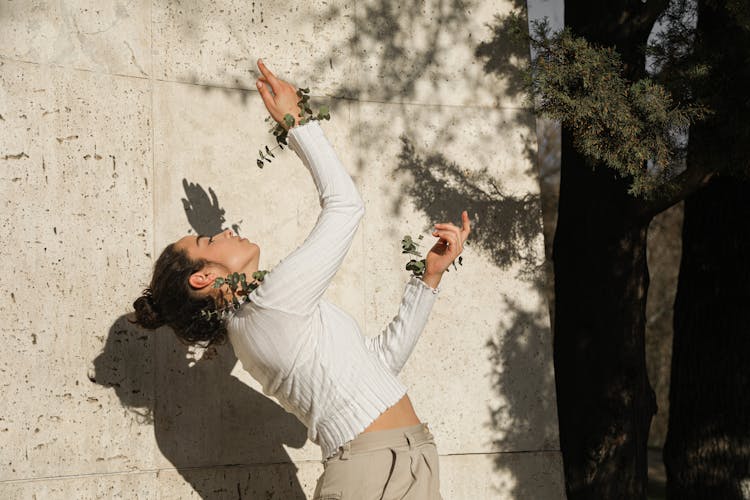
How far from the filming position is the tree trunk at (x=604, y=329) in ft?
17.4

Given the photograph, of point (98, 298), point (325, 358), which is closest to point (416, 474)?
point (325, 358)

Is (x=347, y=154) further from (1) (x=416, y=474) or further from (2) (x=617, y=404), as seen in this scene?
(2) (x=617, y=404)

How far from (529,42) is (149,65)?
1.64 meters

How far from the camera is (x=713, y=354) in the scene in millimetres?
5504

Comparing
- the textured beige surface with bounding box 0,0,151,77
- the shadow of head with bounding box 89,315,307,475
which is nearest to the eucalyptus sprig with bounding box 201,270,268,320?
the shadow of head with bounding box 89,315,307,475

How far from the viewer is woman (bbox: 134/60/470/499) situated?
2654 mm

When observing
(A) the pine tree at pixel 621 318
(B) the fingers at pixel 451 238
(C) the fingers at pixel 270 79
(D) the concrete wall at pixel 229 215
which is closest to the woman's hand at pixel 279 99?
(C) the fingers at pixel 270 79

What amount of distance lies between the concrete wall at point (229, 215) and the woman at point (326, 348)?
808 millimetres

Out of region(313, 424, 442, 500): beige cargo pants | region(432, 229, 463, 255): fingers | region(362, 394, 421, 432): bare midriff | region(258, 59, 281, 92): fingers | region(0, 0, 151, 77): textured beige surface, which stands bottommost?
region(313, 424, 442, 500): beige cargo pants

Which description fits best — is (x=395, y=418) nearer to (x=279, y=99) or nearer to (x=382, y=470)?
(x=382, y=470)

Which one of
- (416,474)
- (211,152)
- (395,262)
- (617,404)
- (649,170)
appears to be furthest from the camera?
(617,404)

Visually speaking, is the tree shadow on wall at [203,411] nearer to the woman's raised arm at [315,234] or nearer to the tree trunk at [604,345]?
the woman's raised arm at [315,234]

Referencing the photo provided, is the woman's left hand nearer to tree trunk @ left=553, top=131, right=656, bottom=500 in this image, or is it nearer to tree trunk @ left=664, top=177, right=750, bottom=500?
tree trunk @ left=553, top=131, right=656, bottom=500

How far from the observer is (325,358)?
2719 mm
